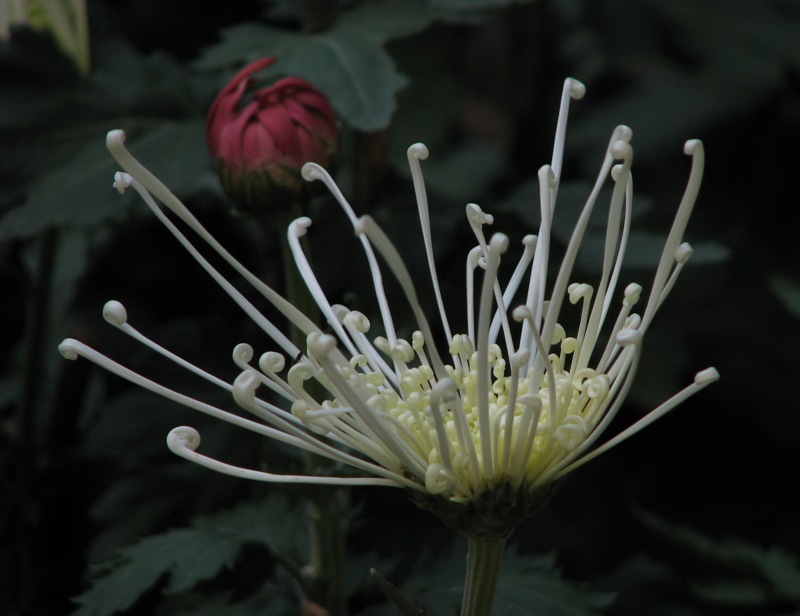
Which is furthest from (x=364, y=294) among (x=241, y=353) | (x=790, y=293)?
(x=790, y=293)

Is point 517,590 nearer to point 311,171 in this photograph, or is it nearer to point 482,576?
point 482,576

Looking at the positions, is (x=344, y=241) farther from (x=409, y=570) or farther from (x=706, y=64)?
(x=706, y=64)

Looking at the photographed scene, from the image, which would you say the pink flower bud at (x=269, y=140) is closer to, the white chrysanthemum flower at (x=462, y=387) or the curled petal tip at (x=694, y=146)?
the white chrysanthemum flower at (x=462, y=387)

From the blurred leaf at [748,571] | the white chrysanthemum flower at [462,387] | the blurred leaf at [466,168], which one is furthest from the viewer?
the blurred leaf at [466,168]

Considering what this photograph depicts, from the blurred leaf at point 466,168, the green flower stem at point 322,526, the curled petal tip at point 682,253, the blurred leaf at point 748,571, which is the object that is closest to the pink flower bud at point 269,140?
the green flower stem at point 322,526

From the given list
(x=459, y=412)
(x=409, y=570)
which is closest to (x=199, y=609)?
(x=409, y=570)

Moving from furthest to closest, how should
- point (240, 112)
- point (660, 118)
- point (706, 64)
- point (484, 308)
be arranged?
point (660, 118)
point (706, 64)
point (240, 112)
point (484, 308)
